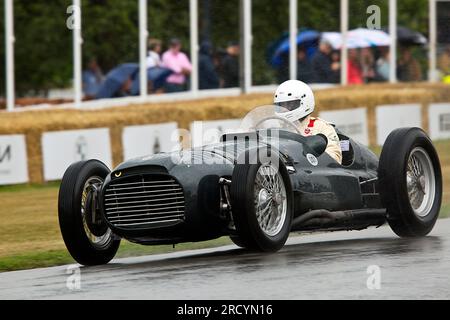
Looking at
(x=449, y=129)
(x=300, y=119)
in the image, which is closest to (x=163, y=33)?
(x=449, y=129)

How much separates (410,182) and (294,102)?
1.22 metres

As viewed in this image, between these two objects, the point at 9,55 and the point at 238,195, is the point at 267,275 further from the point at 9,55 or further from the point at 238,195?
the point at 9,55

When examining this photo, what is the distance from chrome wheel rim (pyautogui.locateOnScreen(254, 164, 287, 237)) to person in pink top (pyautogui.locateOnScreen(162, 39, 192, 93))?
1380 cm

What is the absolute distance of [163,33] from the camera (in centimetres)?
2331

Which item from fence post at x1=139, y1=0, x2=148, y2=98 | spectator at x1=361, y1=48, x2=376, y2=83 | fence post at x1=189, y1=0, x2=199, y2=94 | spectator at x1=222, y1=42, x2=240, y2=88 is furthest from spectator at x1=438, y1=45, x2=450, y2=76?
fence post at x1=139, y1=0, x2=148, y2=98

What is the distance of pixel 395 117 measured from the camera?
79.4 feet

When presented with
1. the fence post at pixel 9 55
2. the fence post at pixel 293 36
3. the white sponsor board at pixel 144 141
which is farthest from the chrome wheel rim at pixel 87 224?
the fence post at pixel 293 36

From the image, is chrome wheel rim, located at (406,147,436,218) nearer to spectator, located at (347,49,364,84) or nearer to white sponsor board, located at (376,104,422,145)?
→ white sponsor board, located at (376,104,422,145)

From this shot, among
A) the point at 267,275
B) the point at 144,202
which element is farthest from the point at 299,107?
the point at 267,275

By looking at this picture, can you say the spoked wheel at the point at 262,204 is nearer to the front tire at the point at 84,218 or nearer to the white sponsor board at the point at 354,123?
the front tire at the point at 84,218

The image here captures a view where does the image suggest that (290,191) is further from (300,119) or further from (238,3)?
(238,3)

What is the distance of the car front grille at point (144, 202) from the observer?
941 cm

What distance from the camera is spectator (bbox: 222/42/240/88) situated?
79.9 ft

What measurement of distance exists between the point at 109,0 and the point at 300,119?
11.4 metres
